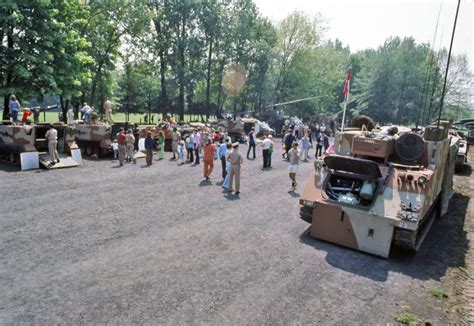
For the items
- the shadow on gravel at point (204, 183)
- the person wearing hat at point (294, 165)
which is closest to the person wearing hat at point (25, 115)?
the shadow on gravel at point (204, 183)

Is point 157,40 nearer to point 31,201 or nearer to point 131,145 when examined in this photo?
point 131,145

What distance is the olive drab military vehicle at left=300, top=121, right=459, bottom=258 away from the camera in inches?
291

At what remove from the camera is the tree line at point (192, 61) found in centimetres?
2056

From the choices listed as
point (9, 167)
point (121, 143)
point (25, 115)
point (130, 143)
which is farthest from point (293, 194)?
point (25, 115)

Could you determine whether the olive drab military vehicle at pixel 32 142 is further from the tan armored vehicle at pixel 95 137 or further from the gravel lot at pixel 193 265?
the gravel lot at pixel 193 265

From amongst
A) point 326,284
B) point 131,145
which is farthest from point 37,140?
point 326,284

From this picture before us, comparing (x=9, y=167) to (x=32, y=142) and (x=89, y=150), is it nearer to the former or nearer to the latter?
(x=32, y=142)

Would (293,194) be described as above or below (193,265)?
above

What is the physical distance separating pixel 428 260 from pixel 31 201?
10.8 m

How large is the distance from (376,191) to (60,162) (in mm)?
13635

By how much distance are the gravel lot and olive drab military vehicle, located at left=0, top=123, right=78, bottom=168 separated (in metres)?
4.06

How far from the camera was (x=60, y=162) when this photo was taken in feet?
51.1

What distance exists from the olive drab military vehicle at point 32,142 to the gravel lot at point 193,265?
4059 millimetres

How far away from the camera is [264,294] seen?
5.73 metres
